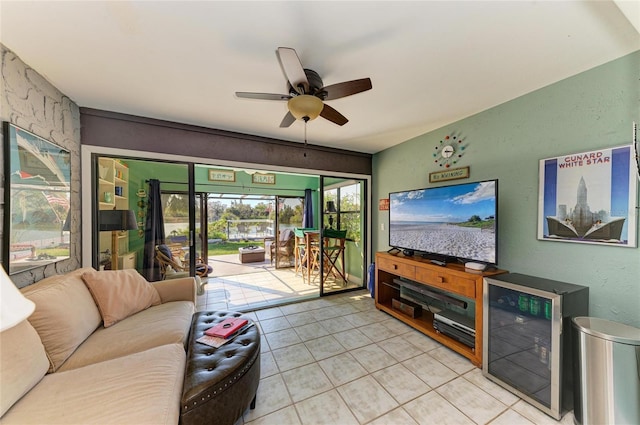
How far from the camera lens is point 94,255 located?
2551mm

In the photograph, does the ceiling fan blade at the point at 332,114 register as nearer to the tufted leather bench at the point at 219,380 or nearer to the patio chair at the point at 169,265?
the tufted leather bench at the point at 219,380

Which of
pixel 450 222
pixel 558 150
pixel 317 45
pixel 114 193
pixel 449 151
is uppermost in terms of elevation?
pixel 317 45

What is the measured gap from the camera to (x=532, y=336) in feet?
5.79

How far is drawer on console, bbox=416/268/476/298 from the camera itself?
2.14 metres

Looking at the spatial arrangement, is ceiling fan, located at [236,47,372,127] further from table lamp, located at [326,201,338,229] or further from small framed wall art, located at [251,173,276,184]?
small framed wall art, located at [251,173,276,184]

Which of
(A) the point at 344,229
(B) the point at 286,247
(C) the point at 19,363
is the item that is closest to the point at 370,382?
(C) the point at 19,363

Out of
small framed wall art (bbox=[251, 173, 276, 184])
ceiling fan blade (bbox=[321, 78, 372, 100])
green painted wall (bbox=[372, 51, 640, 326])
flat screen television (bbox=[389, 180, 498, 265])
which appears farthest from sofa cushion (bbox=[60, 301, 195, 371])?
small framed wall art (bbox=[251, 173, 276, 184])

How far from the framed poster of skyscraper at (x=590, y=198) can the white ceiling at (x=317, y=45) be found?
73 cm

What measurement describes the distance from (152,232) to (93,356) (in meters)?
1.89

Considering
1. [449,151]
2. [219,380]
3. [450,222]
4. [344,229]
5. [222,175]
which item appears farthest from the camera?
[222,175]

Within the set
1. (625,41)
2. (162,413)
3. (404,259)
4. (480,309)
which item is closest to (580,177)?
(625,41)

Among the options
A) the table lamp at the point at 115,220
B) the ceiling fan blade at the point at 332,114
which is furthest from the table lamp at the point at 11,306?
the table lamp at the point at 115,220

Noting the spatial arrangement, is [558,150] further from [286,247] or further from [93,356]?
[286,247]

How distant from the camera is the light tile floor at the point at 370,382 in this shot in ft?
5.25
